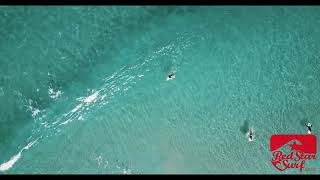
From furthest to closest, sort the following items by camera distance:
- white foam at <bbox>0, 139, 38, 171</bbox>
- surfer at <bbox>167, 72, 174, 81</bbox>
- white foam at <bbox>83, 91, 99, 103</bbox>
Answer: surfer at <bbox>167, 72, 174, 81</bbox> < white foam at <bbox>83, 91, 99, 103</bbox> < white foam at <bbox>0, 139, 38, 171</bbox>

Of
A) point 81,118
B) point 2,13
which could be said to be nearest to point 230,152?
point 81,118

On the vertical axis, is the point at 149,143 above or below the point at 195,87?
below

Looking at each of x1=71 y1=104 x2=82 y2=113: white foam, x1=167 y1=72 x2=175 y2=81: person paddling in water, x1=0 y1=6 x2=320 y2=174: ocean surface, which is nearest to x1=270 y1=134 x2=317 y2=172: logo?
x1=0 y1=6 x2=320 y2=174: ocean surface

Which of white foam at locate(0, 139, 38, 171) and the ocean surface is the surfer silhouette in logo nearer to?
the ocean surface

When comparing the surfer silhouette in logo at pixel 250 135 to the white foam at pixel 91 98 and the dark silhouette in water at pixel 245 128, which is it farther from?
the white foam at pixel 91 98

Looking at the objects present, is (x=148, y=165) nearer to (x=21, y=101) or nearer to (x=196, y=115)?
(x=196, y=115)

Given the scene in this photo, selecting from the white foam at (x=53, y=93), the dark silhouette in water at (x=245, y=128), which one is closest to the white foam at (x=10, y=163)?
the white foam at (x=53, y=93)
